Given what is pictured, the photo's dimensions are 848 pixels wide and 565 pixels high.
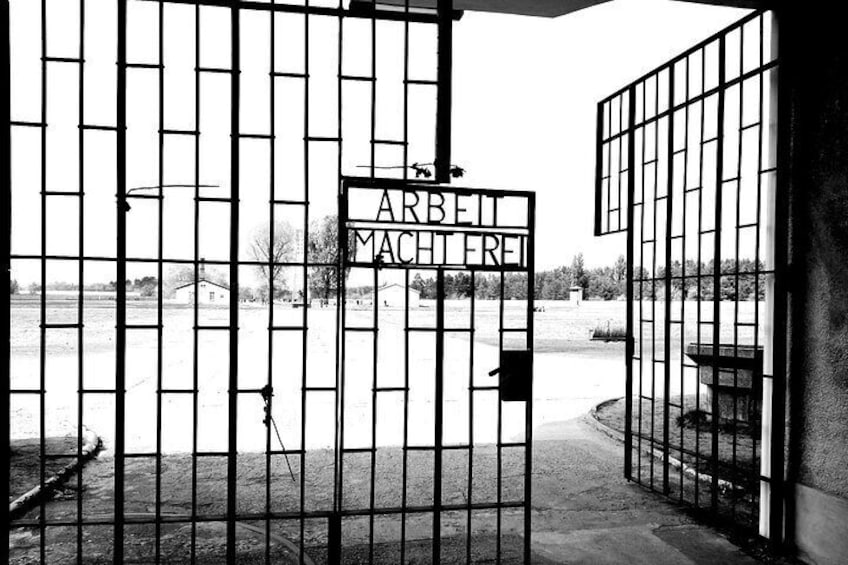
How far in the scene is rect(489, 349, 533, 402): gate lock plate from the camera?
4.55 metres

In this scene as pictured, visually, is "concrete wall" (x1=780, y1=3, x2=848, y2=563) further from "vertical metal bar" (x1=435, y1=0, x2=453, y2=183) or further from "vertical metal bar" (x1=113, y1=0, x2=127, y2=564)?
"vertical metal bar" (x1=113, y1=0, x2=127, y2=564)

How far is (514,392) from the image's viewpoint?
180 inches

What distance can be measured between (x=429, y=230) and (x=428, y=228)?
2cm

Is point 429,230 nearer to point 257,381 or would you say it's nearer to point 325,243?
point 325,243

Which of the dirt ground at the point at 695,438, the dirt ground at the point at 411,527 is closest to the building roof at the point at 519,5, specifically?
the dirt ground at the point at 695,438

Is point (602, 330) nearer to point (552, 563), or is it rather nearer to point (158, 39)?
point (552, 563)

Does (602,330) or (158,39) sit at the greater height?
(158,39)

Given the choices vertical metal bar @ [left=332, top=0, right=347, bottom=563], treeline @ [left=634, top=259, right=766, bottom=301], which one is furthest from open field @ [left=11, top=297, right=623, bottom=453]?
treeline @ [left=634, top=259, right=766, bottom=301]

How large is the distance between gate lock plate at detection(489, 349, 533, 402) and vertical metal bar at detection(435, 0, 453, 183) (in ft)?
5.13

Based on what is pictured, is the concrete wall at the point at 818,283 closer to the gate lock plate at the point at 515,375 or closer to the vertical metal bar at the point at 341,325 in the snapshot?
the gate lock plate at the point at 515,375

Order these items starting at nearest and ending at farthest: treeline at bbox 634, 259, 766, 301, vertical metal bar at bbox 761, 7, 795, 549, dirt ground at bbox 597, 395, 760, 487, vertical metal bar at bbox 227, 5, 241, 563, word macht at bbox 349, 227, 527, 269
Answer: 1. vertical metal bar at bbox 227, 5, 241, 563
2. word macht at bbox 349, 227, 527, 269
3. vertical metal bar at bbox 761, 7, 795, 549
4. treeline at bbox 634, 259, 766, 301
5. dirt ground at bbox 597, 395, 760, 487

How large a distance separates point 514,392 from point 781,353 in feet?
8.51

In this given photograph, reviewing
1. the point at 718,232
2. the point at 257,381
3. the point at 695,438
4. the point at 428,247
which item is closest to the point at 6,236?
the point at 428,247

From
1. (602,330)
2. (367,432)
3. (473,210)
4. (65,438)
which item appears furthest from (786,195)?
(602,330)
